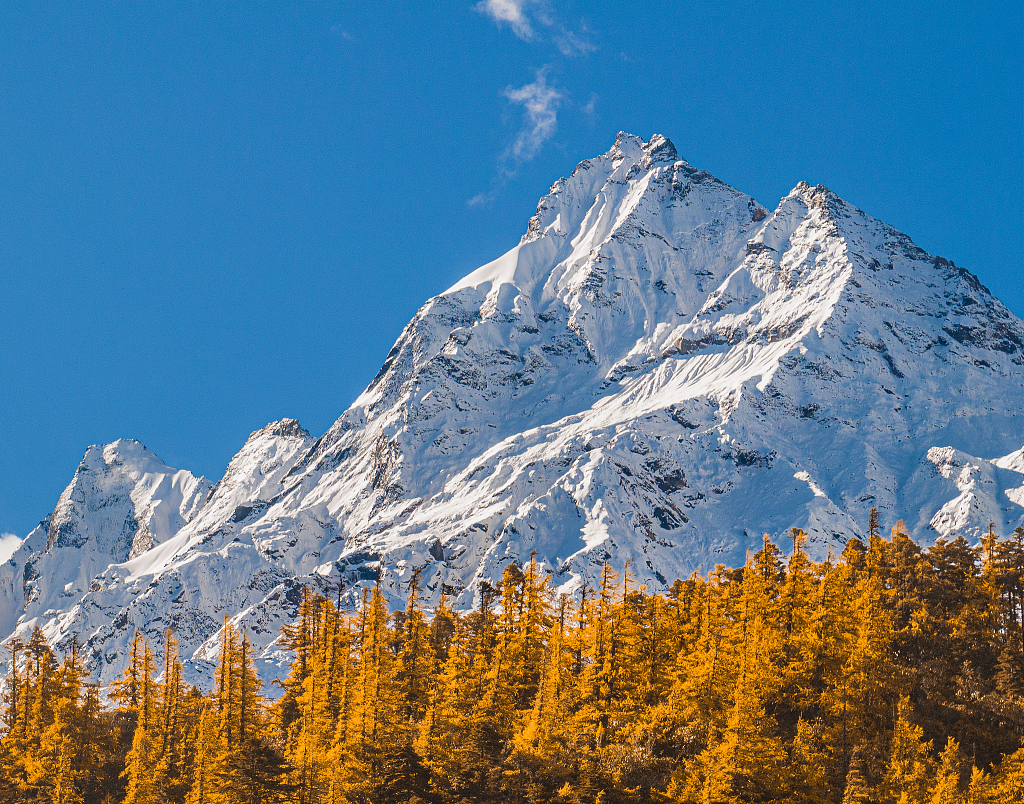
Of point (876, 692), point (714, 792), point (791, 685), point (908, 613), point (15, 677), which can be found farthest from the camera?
point (15, 677)

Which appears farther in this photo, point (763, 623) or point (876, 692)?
point (763, 623)

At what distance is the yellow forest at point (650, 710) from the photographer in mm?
67875

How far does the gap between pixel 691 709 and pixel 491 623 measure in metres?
34.3

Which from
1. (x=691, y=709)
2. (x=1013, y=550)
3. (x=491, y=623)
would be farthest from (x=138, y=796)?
(x=1013, y=550)

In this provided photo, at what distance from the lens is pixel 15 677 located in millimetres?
101312

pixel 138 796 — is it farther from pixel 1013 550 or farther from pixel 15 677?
pixel 1013 550

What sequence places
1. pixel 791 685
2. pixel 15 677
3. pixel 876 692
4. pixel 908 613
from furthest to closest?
pixel 15 677
pixel 908 613
pixel 791 685
pixel 876 692

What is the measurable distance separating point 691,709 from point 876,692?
12.0m

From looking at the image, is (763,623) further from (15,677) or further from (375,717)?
(15,677)

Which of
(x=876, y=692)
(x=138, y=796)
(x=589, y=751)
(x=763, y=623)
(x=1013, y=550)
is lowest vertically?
(x=138, y=796)

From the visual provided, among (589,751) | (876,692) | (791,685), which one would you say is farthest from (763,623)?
(589,751)

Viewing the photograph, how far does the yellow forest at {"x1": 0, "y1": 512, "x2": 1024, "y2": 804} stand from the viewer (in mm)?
67875

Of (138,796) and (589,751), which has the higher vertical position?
(589,751)

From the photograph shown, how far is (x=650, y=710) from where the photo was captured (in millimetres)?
74875
